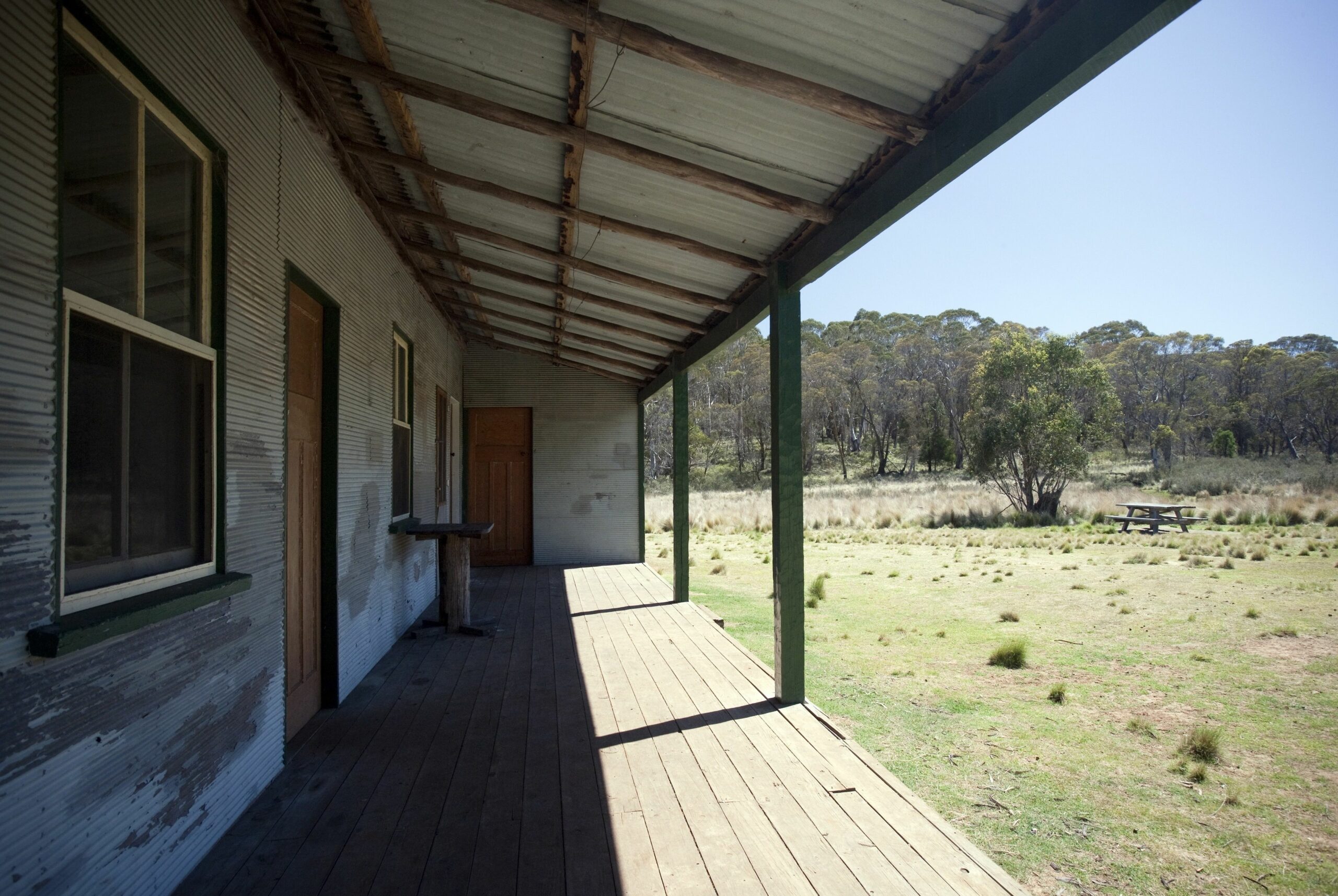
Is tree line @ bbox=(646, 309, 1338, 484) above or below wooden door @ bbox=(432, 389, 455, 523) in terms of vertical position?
above

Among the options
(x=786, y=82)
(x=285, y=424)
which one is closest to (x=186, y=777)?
(x=285, y=424)

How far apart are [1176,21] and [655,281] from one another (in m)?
3.66

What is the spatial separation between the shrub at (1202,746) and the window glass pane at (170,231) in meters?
5.43

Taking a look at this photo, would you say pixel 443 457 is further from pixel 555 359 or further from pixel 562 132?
pixel 562 132

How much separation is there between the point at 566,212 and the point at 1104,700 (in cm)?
502

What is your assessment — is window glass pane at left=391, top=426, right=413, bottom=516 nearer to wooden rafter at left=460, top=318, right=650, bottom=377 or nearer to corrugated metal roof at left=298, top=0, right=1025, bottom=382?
corrugated metal roof at left=298, top=0, right=1025, bottom=382

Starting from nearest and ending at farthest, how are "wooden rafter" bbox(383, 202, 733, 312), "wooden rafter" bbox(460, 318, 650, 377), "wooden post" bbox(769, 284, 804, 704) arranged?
"wooden post" bbox(769, 284, 804, 704), "wooden rafter" bbox(383, 202, 733, 312), "wooden rafter" bbox(460, 318, 650, 377)

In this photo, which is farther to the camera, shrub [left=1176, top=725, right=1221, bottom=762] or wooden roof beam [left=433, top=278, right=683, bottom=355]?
wooden roof beam [left=433, top=278, right=683, bottom=355]

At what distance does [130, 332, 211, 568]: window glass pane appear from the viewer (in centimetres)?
207

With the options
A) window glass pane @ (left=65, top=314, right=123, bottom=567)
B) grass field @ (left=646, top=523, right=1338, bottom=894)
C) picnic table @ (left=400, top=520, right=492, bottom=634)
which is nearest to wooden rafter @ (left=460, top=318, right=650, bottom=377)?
grass field @ (left=646, top=523, right=1338, bottom=894)

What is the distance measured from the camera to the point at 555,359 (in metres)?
10.1

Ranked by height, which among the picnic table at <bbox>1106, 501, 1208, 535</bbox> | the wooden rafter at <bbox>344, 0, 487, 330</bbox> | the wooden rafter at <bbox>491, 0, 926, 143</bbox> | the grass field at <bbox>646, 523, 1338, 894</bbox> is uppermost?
the wooden rafter at <bbox>344, 0, 487, 330</bbox>

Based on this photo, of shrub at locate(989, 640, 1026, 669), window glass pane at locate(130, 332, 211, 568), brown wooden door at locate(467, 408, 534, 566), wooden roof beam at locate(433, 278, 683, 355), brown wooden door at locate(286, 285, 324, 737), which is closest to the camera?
window glass pane at locate(130, 332, 211, 568)

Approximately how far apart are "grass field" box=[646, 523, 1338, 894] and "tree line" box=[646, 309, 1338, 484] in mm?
23267
